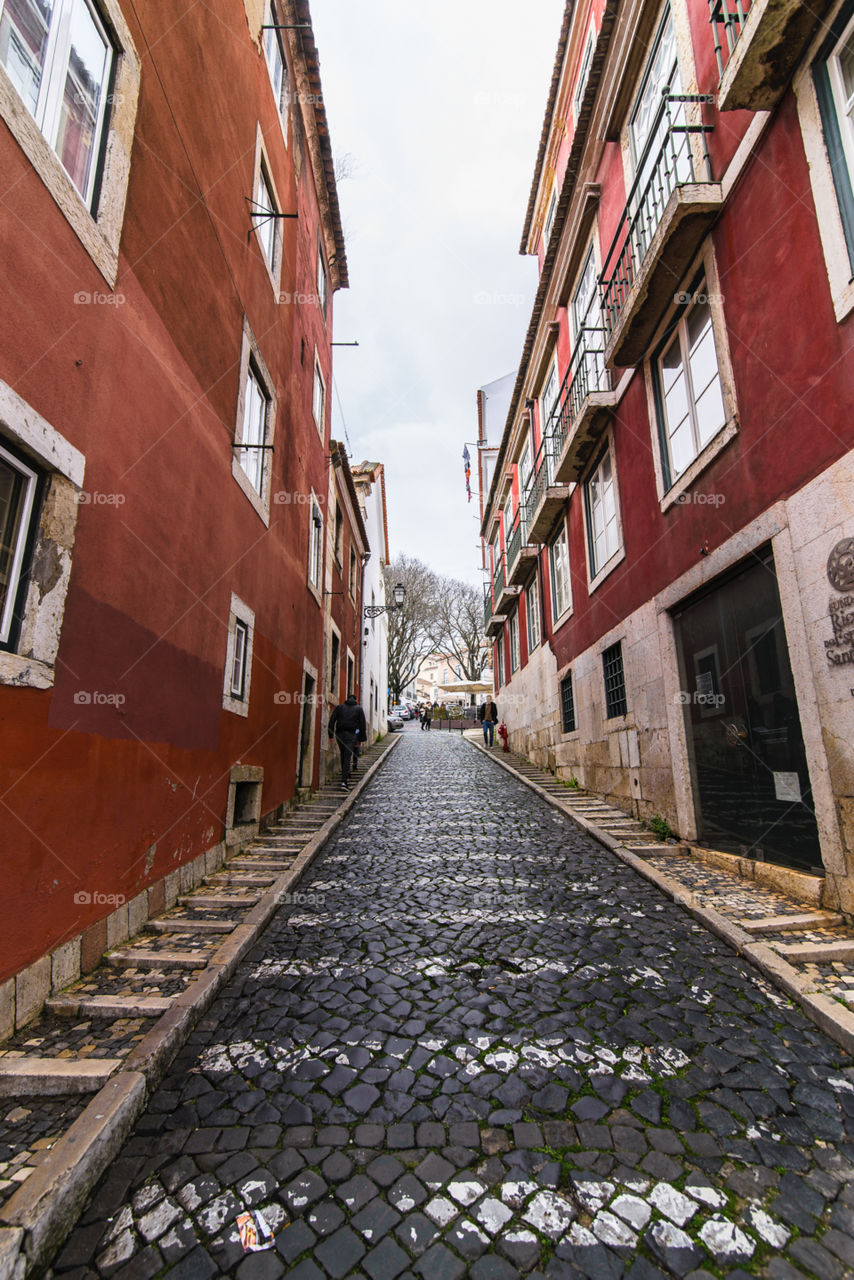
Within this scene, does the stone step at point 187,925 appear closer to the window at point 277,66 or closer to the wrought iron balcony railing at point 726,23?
the wrought iron balcony railing at point 726,23

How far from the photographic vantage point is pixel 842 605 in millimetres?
4023

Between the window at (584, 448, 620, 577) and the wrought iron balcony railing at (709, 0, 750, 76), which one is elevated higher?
the wrought iron balcony railing at (709, 0, 750, 76)

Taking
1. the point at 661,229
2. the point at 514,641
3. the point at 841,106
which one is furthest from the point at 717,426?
the point at 514,641

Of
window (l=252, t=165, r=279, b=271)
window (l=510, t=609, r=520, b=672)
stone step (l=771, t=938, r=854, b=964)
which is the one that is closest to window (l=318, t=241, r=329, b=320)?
window (l=252, t=165, r=279, b=271)

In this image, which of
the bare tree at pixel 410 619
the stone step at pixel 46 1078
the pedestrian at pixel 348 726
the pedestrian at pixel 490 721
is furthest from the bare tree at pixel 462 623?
the stone step at pixel 46 1078

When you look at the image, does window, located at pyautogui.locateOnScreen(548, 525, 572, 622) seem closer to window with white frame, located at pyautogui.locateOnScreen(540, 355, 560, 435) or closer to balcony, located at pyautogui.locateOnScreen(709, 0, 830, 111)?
window with white frame, located at pyautogui.locateOnScreen(540, 355, 560, 435)

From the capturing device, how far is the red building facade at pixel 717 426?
4203mm

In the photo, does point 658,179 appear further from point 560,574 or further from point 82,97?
point 560,574

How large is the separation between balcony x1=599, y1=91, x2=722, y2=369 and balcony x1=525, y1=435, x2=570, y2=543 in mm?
3479

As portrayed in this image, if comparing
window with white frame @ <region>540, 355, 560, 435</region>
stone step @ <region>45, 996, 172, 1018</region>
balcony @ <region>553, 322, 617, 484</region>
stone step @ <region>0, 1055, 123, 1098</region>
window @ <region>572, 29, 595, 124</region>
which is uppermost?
window @ <region>572, 29, 595, 124</region>

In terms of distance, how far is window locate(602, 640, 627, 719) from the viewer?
8.88 m

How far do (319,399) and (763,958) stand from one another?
12221 millimetres

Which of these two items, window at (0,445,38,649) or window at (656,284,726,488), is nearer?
window at (0,445,38,649)

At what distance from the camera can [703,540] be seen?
605 cm
